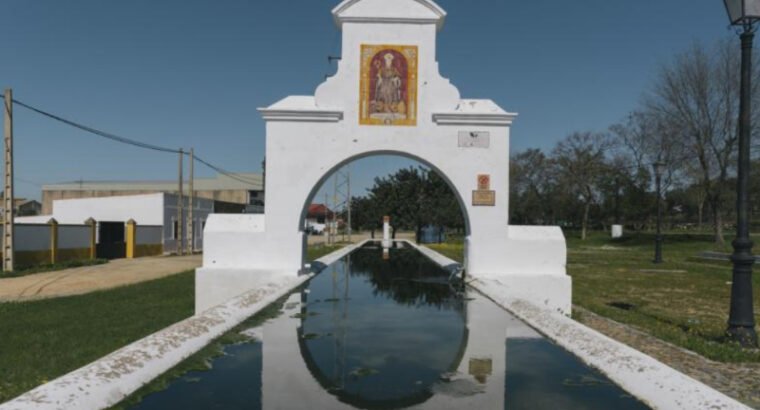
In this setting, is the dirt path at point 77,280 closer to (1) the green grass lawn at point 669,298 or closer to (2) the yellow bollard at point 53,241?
(2) the yellow bollard at point 53,241

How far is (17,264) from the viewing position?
23000mm

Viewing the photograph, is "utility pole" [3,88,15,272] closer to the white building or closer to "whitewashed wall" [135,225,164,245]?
"whitewashed wall" [135,225,164,245]

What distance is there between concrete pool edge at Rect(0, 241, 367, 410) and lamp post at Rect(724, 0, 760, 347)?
652cm

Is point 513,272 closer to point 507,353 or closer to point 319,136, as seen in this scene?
point 319,136

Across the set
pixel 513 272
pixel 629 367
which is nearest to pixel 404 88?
pixel 513 272

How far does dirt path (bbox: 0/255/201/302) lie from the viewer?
15.9m

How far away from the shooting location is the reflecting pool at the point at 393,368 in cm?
423

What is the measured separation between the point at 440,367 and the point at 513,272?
7065 mm

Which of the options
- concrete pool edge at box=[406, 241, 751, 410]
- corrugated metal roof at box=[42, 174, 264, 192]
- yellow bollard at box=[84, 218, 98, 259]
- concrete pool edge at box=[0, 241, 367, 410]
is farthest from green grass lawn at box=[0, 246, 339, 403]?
corrugated metal roof at box=[42, 174, 264, 192]

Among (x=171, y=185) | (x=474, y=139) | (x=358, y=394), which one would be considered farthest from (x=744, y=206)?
(x=171, y=185)

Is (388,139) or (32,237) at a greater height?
Answer: (388,139)

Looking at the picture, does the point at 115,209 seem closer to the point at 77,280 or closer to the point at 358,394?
the point at 77,280

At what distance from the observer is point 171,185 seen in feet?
238

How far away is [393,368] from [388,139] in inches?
289
